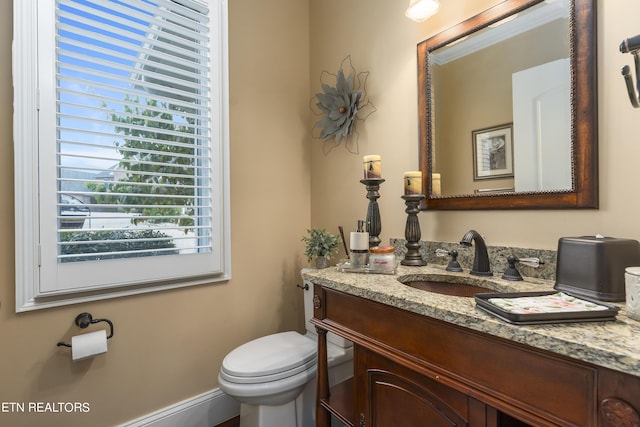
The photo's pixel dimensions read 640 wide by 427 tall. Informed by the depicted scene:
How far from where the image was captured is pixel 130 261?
1.54 meters

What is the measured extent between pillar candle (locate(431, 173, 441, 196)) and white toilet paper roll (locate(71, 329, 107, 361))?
1665 millimetres

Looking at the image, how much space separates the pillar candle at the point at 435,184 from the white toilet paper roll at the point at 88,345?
1665 mm

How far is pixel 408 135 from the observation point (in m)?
1.61

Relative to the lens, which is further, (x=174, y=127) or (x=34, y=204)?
(x=174, y=127)

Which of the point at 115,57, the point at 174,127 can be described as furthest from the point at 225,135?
the point at 115,57

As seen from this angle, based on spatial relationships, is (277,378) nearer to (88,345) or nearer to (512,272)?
(88,345)

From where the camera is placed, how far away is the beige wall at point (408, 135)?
0.98m

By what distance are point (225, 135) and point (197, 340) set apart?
3.93 ft

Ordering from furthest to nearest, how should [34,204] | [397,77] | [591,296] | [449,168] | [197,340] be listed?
[197,340] < [397,77] < [449,168] < [34,204] < [591,296]

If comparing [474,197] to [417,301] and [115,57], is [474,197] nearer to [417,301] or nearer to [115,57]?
[417,301]

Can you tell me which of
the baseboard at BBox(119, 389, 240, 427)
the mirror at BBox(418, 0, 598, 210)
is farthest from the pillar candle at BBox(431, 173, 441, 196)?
the baseboard at BBox(119, 389, 240, 427)

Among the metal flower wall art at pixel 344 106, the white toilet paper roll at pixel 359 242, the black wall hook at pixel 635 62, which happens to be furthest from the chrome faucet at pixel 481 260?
the metal flower wall art at pixel 344 106

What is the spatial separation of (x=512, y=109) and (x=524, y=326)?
0.92m

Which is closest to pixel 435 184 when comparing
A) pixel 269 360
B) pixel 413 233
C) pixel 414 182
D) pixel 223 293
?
pixel 414 182
